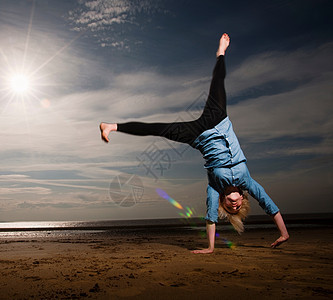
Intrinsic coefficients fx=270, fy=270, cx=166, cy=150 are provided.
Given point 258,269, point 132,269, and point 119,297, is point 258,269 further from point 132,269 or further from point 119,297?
point 119,297

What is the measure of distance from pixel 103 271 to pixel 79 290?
2.86 feet

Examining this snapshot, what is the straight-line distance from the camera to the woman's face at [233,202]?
15.2 feet

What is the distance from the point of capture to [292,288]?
2.66m

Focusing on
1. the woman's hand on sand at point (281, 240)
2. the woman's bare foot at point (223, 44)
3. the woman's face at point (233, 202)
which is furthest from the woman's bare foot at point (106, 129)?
the woman's hand on sand at point (281, 240)

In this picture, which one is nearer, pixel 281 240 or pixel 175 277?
pixel 175 277

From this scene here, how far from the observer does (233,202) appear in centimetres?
468

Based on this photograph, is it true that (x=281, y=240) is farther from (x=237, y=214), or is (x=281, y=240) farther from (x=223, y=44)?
(x=223, y=44)

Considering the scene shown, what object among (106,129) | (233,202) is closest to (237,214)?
(233,202)

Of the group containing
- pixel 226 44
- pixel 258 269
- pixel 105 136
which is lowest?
pixel 258 269

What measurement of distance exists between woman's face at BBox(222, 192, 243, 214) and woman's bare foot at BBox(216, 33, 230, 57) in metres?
2.53

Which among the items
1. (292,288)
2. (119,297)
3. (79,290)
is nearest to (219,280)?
(292,288)

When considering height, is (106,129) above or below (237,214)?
above

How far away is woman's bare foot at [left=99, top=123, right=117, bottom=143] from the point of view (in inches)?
155

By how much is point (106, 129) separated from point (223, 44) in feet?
8.86
